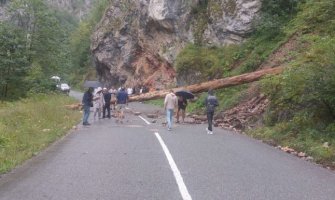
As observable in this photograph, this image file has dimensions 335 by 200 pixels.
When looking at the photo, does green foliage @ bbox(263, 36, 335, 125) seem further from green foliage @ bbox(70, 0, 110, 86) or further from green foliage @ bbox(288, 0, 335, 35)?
green foliage @ bbox(70, 0, 110, 86)

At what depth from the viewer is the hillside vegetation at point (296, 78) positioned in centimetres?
1498

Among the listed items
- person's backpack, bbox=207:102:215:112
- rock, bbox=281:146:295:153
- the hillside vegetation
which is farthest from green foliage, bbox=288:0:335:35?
rock, bbox=281:146:295:153

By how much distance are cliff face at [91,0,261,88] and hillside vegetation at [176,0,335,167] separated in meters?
2.82

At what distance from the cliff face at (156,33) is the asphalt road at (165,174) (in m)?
22.1

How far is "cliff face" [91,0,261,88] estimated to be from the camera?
120ft

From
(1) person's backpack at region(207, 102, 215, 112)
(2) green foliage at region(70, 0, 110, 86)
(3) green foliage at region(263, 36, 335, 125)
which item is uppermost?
(2) green foliage at region(70, 0, 110, 86)

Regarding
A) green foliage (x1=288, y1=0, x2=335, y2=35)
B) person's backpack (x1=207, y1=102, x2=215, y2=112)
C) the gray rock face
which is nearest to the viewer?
person's backpack (x1=207, y1=102, x2=215, y2=112)

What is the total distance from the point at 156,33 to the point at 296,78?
35.4 metres

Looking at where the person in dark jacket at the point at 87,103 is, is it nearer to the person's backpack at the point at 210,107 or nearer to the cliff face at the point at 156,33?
the person's backpack at the point at 210,107

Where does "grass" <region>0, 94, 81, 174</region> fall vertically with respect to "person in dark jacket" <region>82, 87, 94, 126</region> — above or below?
below

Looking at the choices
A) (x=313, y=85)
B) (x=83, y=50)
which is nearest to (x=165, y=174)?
(x=313, y=85)

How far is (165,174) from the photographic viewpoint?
10.1m

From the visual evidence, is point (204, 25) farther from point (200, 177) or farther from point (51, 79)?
point (200, 177)

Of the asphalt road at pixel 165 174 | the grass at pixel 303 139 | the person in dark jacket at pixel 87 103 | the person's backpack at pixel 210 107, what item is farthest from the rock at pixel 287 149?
the person in dark jacket at pixel 87 103
